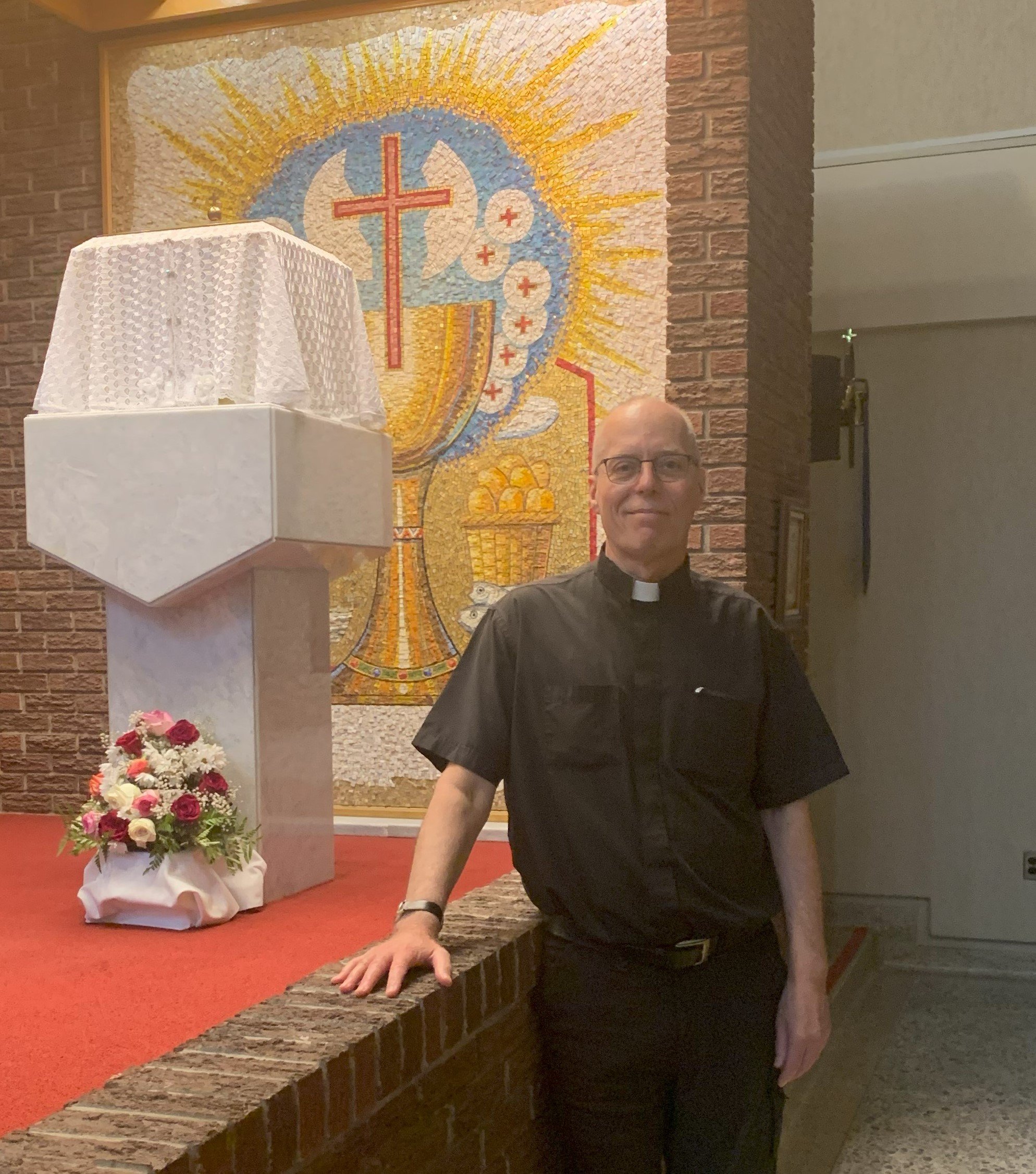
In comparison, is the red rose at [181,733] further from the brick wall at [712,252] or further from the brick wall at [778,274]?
the brick wall at [778,274]

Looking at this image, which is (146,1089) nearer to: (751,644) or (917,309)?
(751,644)

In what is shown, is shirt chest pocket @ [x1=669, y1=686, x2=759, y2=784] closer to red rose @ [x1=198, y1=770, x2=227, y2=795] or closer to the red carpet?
the red carpet

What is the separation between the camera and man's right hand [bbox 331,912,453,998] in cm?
239

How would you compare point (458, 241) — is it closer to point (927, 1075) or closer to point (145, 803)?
point (145, 803)

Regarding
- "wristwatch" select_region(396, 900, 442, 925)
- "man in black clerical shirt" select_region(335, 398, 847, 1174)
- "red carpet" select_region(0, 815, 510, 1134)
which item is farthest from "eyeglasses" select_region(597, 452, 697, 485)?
"red carpet" select_region(0, 815, 510, 1134)

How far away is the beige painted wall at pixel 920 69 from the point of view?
6715 mm

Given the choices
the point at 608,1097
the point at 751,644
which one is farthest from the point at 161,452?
the point at 608,1097

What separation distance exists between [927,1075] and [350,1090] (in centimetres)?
395

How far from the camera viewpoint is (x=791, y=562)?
505cm

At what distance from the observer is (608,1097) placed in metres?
2.61

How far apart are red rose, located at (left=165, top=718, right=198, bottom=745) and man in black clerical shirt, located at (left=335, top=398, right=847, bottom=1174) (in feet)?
3.57

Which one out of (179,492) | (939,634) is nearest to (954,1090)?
(939,634)

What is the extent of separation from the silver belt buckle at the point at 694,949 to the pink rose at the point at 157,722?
1562 mm

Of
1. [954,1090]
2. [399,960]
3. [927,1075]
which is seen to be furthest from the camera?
[927,1075]
